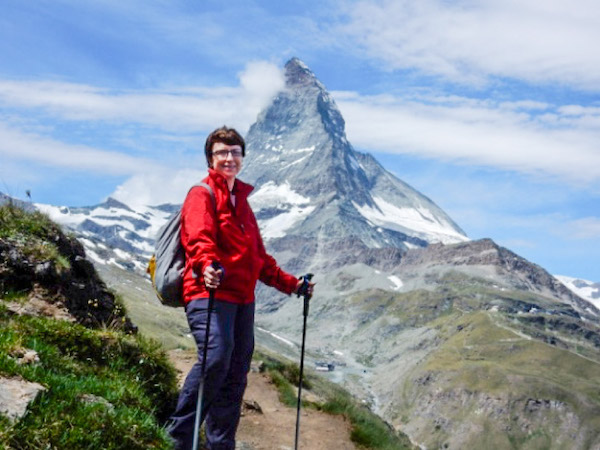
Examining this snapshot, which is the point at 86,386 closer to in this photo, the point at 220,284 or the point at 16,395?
the point at 16,395

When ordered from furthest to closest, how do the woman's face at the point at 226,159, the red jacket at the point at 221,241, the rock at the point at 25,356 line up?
the woman's face at the point at 226,159, the red jacket at the point at 221,241, the rock at the point at 25,356

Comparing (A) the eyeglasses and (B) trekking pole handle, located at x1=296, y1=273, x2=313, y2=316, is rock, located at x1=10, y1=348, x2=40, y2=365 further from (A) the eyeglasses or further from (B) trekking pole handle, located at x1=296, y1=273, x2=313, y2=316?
(B) trekking pole handle, located at x1=296, y1=273, x2=313, y2=316

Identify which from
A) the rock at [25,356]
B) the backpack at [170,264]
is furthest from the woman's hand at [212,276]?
the rock at [25,356]

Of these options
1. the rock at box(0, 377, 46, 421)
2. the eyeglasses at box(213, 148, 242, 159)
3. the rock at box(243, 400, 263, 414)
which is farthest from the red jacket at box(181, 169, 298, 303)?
the rock at box(243, 400, 263, 414)

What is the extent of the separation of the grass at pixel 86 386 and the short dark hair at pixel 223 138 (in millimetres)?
3067

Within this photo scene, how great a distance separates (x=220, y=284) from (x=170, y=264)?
0.69 metres

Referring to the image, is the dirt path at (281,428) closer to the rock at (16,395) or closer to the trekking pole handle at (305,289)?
the trekking pole handle at (305,289)

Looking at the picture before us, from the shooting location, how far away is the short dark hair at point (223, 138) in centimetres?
815

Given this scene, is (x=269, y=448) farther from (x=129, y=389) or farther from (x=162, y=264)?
(x=162, y=264)

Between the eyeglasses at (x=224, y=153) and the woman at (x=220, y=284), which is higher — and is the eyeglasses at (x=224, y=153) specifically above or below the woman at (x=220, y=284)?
above

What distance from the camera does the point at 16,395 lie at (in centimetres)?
586

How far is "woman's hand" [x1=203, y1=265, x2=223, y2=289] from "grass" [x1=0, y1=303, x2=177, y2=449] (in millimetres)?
1645

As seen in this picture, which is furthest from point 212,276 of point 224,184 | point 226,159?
point 226,159

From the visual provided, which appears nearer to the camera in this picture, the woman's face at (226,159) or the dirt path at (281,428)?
the woman's face at (226,159)
